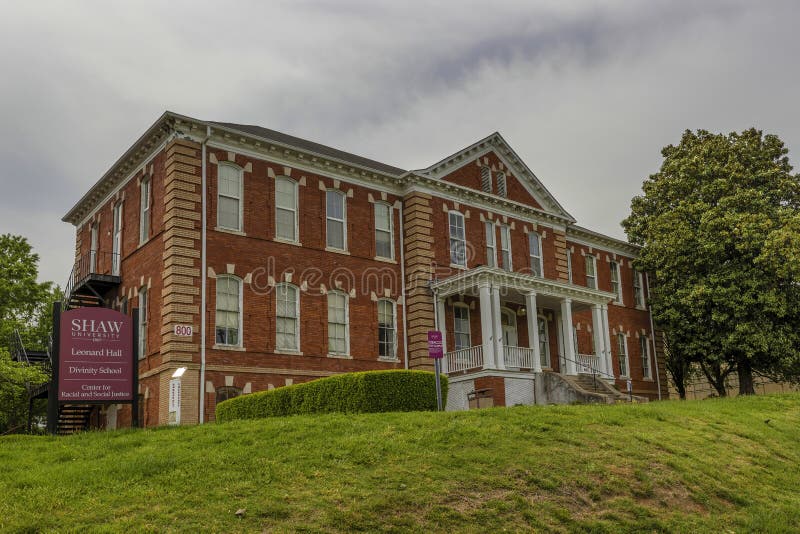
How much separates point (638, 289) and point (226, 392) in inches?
986

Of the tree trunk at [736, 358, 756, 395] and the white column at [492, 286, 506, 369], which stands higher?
the white column at [492, 286, 506, 369]

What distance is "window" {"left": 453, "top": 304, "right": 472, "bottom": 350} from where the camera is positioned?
101ft

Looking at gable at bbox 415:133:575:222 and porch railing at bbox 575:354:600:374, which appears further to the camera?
porch railing at bbox 575:354:600:374

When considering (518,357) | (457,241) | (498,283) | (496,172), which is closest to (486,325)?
(498,283)

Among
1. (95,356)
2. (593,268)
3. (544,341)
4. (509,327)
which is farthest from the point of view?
(593,268)

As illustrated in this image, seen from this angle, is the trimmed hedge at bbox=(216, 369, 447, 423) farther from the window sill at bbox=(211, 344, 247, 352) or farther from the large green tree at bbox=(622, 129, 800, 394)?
the large green tree at bbox=(622, 129, 800, 394)

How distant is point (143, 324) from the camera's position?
25609mm

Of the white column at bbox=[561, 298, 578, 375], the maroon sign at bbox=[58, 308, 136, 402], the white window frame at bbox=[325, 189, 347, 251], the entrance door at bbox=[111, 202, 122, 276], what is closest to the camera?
the maroon sign at bbox=[58, 308, 136, 402]

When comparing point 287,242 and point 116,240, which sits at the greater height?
point 116,240

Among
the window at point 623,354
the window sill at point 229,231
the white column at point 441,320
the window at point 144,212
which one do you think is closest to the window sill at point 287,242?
the window sill at point 229,231

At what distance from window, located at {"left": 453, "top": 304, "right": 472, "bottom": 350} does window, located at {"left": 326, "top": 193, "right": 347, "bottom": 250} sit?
539cm

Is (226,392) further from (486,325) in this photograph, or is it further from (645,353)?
(645,353)

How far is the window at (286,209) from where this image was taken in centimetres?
2698

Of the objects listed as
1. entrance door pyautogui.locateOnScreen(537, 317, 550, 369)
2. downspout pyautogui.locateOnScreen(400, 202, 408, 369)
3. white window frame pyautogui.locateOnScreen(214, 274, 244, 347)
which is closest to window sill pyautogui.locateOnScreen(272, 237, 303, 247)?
white window frame pyautogui.locateOnScreen(214, 274, 244, 347)
